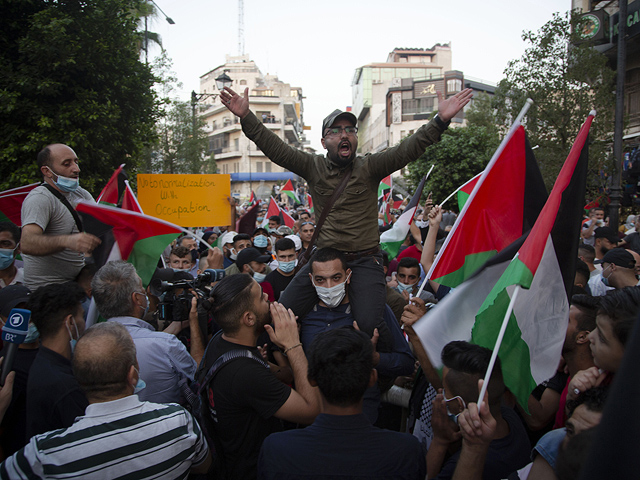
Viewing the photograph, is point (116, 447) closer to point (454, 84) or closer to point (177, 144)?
point (177, 144)

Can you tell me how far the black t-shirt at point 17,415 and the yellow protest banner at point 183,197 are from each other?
436 cm

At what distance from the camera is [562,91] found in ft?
35.6

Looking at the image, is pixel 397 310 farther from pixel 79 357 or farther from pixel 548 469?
pixel 79 357

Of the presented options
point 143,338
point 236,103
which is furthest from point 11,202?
point 143,338

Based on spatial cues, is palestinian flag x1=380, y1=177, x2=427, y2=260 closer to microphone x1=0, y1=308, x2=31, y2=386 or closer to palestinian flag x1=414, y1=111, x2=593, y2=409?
palestinian flag x1=414, y1=111, x2=593, y2=409

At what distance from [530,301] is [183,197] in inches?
222

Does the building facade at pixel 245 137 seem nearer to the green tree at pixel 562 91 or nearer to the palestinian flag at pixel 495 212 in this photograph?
the green tree at pixel 562 91

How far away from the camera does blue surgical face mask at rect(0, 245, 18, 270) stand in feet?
15.1

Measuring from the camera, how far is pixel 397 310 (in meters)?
4.04

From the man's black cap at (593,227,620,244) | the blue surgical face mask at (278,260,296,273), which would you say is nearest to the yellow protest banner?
the blue surgical face mask at (278,260,296,273)

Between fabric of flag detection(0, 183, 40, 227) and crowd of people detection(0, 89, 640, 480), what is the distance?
1.94m

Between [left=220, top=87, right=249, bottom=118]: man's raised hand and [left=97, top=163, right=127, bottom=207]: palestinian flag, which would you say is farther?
[left=97, top=163, right=127, bottom=207]: palestinian flag

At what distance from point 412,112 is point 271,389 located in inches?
2787

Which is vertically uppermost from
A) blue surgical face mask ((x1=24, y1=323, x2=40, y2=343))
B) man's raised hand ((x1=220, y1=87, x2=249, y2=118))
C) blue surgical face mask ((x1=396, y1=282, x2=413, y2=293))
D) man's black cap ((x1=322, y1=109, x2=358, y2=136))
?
man's raised hand ((x1=220, y1=87, x2=249, y2=118))
